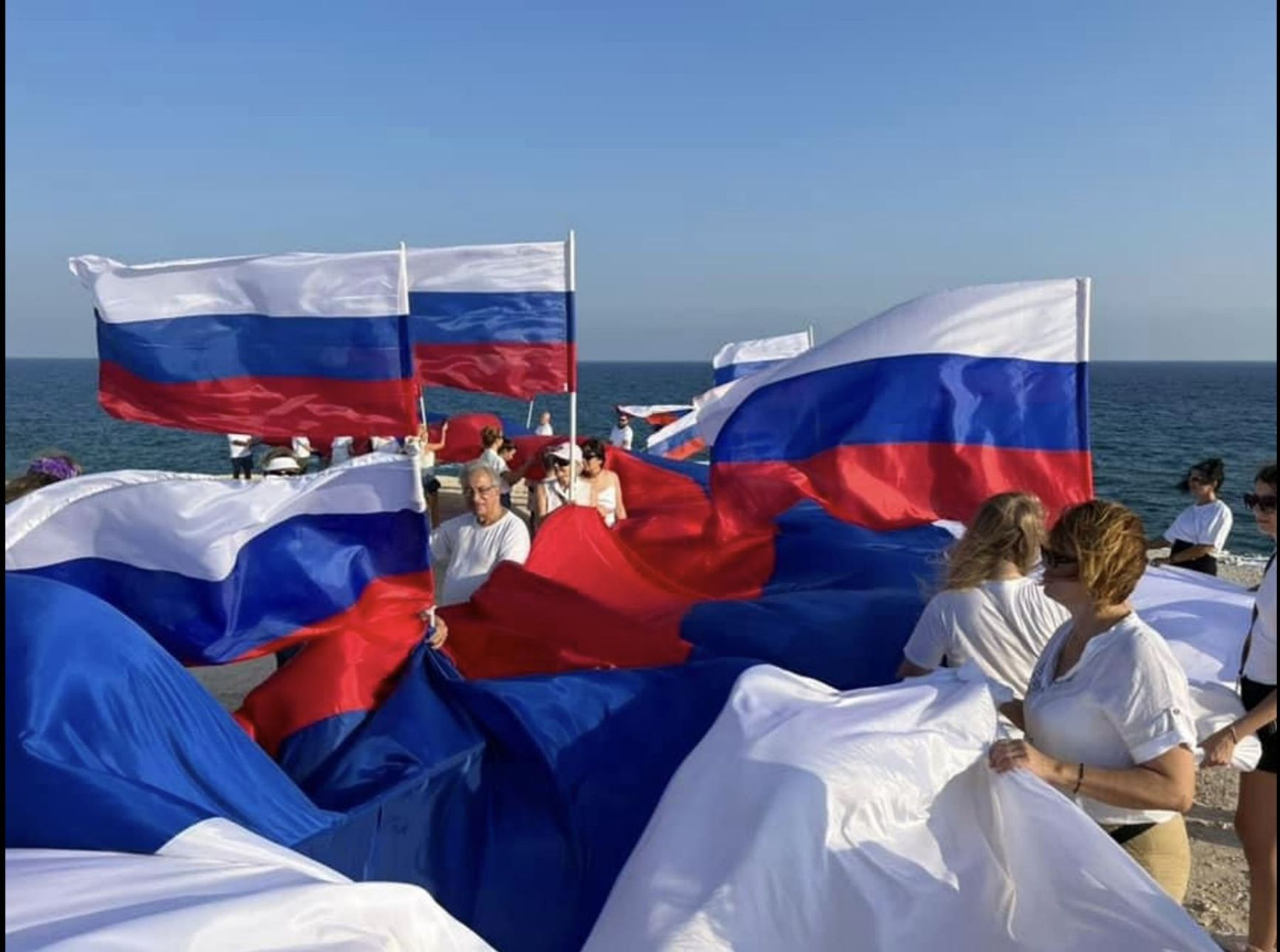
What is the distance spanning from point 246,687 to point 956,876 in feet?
18.3

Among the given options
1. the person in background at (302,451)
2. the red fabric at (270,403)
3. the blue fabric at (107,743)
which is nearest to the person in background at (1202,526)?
the red fabric at (270,403)

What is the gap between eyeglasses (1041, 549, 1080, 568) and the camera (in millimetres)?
2893

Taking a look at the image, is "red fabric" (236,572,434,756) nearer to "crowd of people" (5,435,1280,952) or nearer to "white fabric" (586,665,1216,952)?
"crowd of people" (5,435,1280,952)

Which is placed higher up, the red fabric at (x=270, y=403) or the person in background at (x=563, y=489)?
the red fabric at (x=270, y=403)

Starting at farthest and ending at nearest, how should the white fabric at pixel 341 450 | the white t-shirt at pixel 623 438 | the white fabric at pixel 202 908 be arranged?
the white t-shirt at pixel 623 438 < the white fabric at pixel 341 450 < the white fabric at pixel 202 908

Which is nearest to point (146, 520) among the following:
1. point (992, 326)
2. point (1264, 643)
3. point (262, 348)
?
point (262, 348)

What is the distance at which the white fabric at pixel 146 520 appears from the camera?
4520 millimetres

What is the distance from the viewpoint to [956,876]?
289 cm

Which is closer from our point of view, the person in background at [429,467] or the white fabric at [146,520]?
the white fabric at [146,520]

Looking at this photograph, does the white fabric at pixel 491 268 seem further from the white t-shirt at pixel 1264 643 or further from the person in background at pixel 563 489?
the white t-shirt at pixel 1264 643

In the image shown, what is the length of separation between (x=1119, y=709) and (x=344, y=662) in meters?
3.14

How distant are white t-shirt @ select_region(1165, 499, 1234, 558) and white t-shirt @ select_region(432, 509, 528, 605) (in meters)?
4.91

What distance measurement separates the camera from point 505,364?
1009cm

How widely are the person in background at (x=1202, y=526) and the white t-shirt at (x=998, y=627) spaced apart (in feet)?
14.6
